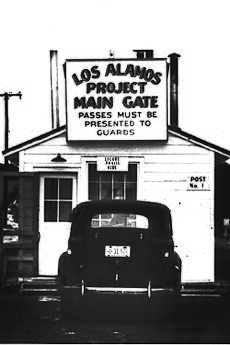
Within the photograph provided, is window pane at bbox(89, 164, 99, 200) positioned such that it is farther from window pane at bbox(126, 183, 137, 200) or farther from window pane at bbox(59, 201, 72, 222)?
window pane at bbox(126, 183, 137, 200)

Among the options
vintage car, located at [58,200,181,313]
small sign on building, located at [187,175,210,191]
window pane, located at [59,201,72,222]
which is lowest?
vintage car, located at [58,200,181,313]

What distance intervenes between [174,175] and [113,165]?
4.66ft

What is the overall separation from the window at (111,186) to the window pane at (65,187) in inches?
19.9

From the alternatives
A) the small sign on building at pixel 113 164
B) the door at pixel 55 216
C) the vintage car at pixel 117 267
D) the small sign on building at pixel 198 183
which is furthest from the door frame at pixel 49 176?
the vintage car at pixel 117 267

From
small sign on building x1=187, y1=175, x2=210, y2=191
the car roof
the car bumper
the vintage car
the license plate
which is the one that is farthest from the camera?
small sign on building x1=187, y1=175, x2=210, y2=191

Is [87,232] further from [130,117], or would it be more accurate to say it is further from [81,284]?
[130,117]

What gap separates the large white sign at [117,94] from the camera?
19828 millimetres

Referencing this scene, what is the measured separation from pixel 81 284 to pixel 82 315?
0.86m

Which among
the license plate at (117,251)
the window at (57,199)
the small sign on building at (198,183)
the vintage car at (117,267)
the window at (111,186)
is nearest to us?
the vintage car at (117,267)

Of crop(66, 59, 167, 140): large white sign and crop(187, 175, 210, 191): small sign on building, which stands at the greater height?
crop(66, 59, 167, 140): large white sign

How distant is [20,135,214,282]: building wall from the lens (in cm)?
1938

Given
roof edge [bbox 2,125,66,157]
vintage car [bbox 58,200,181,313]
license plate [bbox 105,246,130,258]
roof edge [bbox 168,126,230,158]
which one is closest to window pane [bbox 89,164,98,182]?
roof edge [bbox 2,125,66,157]

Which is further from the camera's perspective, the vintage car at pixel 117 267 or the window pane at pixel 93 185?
the window pane at pixel 93 185

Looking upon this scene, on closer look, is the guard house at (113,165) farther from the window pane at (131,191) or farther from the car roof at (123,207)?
the car roof at (123,207)
